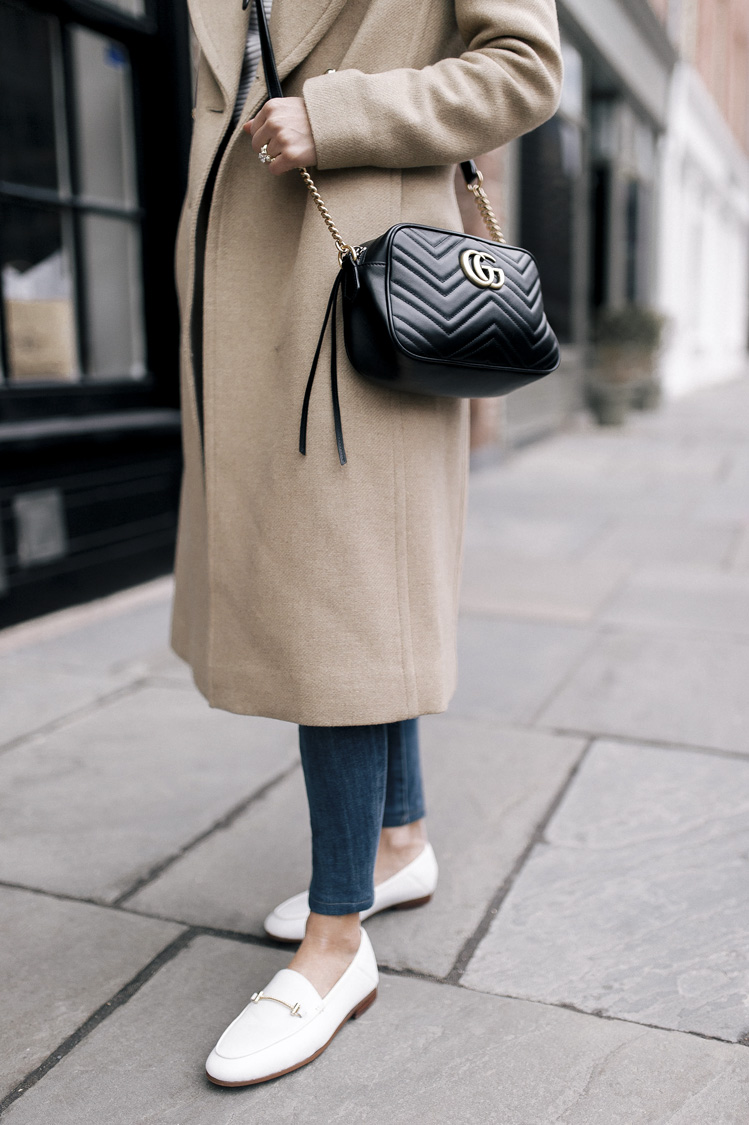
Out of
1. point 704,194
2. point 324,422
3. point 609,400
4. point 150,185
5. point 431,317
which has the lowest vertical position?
point 609,400

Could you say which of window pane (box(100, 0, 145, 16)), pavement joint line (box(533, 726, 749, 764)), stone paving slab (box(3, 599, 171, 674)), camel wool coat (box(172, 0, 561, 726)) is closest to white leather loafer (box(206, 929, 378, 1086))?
camel wool coat (box(172, 0, 561, 726))

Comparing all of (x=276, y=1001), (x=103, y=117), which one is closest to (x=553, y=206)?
(x=103, y=117)

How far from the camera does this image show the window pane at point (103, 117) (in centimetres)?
397

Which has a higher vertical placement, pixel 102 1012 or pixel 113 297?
pixel 113 297

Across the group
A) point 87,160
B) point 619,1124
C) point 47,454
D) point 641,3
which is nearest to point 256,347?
point 619,1124

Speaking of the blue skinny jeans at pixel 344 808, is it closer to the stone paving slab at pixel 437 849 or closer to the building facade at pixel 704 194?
the stone paving slab at pixel 437 849

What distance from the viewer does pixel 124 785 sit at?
242 cm

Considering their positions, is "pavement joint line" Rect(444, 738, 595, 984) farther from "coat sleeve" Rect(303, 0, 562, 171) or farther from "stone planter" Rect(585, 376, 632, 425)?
"stone planter" Rect(585, 376, 632, 425)

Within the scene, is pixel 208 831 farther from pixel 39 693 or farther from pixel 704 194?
pixel 704 194

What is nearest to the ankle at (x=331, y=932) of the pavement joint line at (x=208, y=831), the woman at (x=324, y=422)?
the woman at (x=324, y=422)

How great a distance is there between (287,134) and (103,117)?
126 inches

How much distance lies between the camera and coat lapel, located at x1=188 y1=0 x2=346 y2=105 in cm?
140

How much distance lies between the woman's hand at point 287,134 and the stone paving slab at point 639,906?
4.21 feet

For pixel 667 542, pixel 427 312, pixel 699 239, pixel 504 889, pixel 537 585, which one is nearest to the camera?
pixel 427 312
